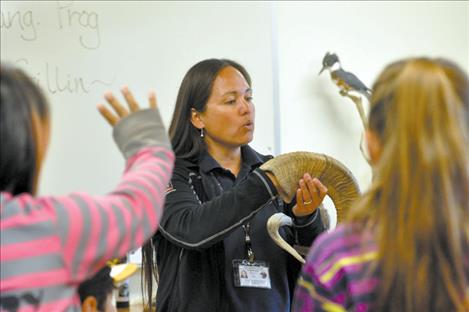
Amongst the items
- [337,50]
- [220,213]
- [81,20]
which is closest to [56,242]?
[220,213]

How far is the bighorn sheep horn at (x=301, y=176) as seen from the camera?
180cm

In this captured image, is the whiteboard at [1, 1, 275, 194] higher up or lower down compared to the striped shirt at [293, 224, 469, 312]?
higher up

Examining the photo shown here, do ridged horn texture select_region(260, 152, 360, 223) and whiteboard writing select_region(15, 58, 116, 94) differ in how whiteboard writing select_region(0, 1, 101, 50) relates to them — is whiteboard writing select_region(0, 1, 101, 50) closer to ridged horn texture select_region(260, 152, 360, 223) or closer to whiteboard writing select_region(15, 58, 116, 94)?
whiteboard writing select_region(15, 58, 116, 94)

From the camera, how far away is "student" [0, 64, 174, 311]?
3.51ft

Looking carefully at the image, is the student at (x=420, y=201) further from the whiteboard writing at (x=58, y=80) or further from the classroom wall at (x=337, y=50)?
the classroom wall at (x=337, y=50)

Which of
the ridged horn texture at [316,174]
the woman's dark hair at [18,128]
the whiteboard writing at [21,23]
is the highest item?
the whiteboard writing at [21,23]

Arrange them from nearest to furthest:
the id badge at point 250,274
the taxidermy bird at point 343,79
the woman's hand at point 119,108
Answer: the woman's hand at point 119,108 < the id badge at point 250,274 < the taxidermy bird at point 343,79

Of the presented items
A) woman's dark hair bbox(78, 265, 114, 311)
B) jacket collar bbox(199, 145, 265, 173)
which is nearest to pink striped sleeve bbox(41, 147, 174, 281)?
woman's dark hair bbox(78, 265, 114, 311)

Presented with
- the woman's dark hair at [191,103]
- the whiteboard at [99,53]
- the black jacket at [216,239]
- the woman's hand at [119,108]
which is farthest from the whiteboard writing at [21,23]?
the woman's hand at [119,108]

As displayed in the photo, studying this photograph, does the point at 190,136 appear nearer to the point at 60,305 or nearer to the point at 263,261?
the point at 263,261

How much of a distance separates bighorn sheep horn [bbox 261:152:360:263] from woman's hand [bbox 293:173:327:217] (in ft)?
0.08

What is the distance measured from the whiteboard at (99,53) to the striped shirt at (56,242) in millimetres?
1752

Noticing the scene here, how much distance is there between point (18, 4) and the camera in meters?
2.80

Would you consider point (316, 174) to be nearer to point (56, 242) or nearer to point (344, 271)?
point (344, 271)
